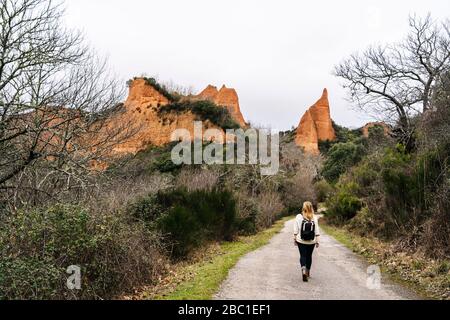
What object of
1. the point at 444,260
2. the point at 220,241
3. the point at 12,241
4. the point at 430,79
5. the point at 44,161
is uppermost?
the point at 430,79

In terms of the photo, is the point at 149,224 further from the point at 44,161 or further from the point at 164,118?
the point at 164,118

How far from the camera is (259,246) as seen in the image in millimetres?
16969

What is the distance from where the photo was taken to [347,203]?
2380 cm

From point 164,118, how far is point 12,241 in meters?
49.5

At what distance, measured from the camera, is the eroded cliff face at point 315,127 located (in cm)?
8450

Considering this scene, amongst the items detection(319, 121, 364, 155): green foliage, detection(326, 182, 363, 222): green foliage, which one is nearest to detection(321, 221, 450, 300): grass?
detection(326, 182, 363, 222): green foliage

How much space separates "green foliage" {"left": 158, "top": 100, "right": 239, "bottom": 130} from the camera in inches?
2063

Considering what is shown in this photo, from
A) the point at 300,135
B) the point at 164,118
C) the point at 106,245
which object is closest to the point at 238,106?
the point at 300,135

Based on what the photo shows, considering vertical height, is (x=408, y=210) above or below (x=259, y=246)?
above

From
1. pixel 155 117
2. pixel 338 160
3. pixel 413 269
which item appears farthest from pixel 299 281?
pixel 155 117

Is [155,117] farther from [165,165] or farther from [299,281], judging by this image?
[299,281]

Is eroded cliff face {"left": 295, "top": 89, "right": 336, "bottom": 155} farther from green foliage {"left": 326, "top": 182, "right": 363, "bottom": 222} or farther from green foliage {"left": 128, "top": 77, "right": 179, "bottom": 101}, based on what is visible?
green foliage {"left": 326, "top": 182, "right": 363, "bottom": 222}

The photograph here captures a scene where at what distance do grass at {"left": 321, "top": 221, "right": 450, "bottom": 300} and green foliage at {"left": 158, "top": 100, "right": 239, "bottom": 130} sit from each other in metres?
38.6

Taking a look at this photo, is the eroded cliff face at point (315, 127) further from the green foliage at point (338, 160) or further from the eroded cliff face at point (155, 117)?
the eroded cliff face at point (155, 117)
